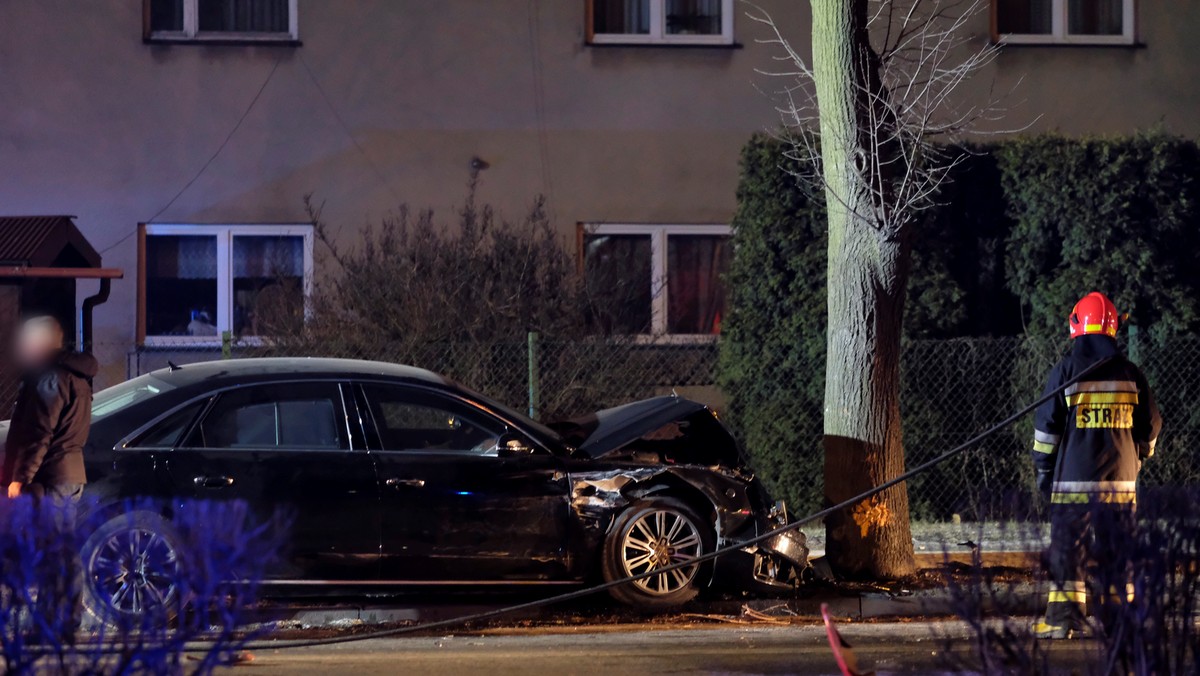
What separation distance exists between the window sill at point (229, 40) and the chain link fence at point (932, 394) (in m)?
4.52

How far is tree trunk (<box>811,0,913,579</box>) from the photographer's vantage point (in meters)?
8.91

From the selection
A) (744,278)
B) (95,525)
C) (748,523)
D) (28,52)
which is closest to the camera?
(95,525)

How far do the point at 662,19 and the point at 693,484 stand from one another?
7854mm

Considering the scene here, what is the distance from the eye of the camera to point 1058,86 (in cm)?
1493

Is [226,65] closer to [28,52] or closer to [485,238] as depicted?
[28,52]

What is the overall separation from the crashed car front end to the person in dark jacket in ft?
8.92

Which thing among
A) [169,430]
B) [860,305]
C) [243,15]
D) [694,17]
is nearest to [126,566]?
[169,430]

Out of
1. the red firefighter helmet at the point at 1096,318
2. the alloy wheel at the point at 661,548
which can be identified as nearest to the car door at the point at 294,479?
the alloy wheel at the point at 661,548

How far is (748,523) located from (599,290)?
5.46m

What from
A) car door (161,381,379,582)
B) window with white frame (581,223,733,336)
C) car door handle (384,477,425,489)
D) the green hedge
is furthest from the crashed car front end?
window with white frame (581,223,733,336)

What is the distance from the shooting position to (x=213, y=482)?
7711mm

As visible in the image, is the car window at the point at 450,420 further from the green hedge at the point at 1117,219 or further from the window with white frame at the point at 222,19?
the window with white frame at the point at 222,19

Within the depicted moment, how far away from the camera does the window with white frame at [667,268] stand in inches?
573

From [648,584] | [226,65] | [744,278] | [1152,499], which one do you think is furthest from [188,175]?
[1152,499]
